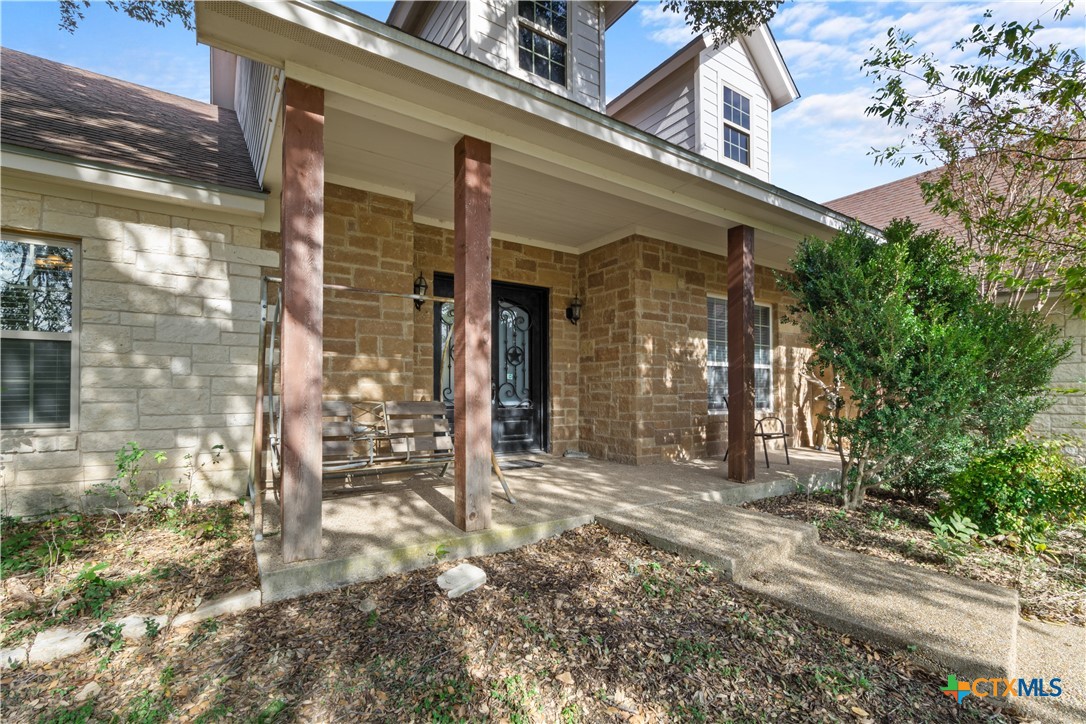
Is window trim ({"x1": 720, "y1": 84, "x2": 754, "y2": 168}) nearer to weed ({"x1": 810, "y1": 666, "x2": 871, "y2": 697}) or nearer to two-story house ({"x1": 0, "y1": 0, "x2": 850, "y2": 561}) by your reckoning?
two-story house ({"x1": 0, "y1": 0, "x2": 850, "y2": 561})

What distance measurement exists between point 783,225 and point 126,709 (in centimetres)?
560

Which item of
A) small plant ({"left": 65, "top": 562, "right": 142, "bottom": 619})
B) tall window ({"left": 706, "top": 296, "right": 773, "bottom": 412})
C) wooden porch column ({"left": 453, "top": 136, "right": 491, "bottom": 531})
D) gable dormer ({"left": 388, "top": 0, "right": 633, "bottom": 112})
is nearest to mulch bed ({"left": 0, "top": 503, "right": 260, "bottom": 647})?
small plant ({"left": 65, "top": 562, "right": 142, "bottom": 619})

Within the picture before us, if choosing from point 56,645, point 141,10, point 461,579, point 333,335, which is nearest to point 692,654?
point 461,579

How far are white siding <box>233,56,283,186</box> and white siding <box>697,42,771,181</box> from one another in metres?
5.08

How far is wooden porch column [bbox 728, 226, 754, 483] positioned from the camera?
4375 mm

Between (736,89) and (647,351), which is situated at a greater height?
(736,89)

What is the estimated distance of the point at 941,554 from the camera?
3.07 meters

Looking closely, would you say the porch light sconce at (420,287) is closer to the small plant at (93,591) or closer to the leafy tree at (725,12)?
the small plant at (93,591)

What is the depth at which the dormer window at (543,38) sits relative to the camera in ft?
17.0

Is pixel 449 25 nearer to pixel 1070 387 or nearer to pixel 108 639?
pixel 108 639

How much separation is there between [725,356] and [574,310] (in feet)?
7.05

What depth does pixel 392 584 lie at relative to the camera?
241 centimetres

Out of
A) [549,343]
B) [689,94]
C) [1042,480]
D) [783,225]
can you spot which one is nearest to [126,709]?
[549,343]

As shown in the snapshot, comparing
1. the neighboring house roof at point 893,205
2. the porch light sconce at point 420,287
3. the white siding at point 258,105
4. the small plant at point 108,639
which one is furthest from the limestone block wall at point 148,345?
the neighboring house roof at point 893,205
